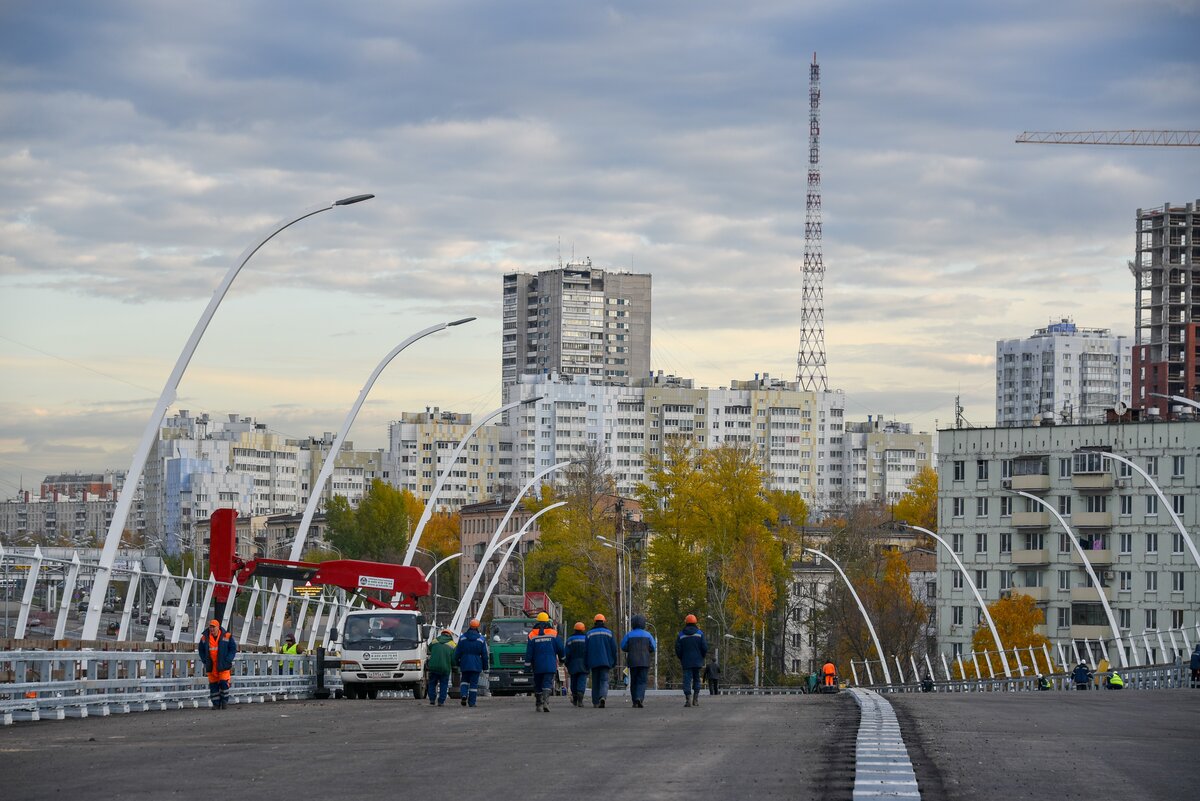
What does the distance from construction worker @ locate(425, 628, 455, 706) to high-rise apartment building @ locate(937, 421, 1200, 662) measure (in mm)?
60791

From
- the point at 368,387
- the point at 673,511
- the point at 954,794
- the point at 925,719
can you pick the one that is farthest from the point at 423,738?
the point at 673,511

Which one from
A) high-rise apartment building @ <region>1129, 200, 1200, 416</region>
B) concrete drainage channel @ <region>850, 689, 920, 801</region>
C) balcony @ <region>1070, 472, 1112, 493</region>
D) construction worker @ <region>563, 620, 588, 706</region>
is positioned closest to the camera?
concrete drainage channel @ <region>850, 689, 920, 801</region>

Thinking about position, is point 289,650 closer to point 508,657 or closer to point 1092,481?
point 508,657

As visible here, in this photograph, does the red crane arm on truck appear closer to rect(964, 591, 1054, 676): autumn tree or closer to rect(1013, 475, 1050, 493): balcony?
rect(964, 591, 1054, 676): autumn tree

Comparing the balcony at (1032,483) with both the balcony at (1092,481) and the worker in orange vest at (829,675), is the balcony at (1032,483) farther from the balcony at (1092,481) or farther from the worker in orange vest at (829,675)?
the worker in orange vest at (829,675)

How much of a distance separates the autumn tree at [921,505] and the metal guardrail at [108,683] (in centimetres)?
11868

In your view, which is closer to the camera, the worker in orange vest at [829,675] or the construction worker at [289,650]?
the construction worker at [289,650]

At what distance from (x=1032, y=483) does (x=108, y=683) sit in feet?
259

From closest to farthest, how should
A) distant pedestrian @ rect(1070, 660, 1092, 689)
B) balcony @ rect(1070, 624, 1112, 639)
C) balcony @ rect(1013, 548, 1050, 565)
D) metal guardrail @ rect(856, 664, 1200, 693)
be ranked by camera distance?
metal guardrail @ rect(856, 664, 1200, 693) < distant pedestrian @ rect(1070, 660, 1092, 689) < balcony @ rect(1070, 624, 1112, 639) < balcony @ rect(1013, 548, 1050, 565)

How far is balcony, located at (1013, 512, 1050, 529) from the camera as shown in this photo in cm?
9988

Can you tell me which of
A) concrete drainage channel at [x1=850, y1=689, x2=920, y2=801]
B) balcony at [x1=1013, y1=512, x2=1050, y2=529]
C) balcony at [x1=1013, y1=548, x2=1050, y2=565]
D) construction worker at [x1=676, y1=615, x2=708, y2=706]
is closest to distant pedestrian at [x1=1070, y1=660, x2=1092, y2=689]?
construction worker at [x1=676, y1=615, x2=708, y2=706]

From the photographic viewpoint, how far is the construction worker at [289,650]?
3916 cm

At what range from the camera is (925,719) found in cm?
2528

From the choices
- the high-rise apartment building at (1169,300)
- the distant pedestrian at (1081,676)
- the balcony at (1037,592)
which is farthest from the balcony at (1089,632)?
the high-rise apartment building at (1169,300)
